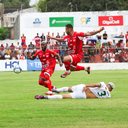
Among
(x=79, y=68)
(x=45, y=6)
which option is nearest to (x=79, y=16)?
(x=79, y=68)

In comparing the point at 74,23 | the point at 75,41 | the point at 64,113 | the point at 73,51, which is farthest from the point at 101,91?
the point at 74,23

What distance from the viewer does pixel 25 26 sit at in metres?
61.2

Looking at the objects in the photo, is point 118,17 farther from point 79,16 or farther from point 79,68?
point 79,68

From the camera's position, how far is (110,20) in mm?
60281

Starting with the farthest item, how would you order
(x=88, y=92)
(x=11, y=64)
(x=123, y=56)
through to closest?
(x=123, y=56), (x=11, y=64), (x=88, y=92)

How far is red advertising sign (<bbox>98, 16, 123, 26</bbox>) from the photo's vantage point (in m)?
60.0

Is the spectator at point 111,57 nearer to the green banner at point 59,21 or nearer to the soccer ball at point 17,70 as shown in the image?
the soccer ball at point 17,70

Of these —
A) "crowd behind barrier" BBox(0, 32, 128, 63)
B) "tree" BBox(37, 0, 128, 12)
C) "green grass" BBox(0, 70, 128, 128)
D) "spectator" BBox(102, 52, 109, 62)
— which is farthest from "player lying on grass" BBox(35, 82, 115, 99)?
"tree" BBox(37, 0, 128, 12)

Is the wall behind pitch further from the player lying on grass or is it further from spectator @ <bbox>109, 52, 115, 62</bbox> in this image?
the player lying on grass

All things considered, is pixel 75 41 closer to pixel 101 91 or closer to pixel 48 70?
pixel 48 70

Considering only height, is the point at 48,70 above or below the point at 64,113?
above

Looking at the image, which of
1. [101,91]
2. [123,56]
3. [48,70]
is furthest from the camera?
[123,56]

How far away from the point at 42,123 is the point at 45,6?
12722 centimetres

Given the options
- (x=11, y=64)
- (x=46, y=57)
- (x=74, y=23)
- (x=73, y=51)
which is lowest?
(x=11, y=64)
